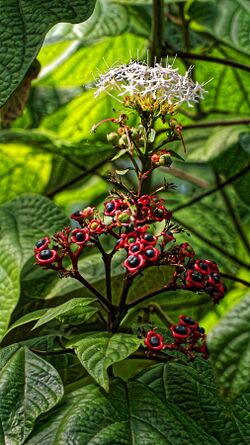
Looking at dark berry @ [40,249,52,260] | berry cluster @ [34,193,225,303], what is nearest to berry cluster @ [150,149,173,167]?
berry cluster @ [34,193,225,303]

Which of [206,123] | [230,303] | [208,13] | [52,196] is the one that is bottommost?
[230,303]

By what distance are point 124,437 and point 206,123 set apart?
2.12 feet

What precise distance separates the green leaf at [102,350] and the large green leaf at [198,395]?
0.25ft

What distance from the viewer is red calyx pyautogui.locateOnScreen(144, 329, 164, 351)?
0.90m

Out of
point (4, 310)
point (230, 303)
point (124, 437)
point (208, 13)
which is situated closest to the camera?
point (124, 437)

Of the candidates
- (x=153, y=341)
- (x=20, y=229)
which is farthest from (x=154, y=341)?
(x=20, y=229)

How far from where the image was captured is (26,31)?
34.3 inches

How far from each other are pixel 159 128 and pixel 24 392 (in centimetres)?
68

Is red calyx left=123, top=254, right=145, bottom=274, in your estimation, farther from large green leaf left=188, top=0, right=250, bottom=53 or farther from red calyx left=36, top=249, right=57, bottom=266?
large green leaf left=188, top=0, right=250, bottom=53

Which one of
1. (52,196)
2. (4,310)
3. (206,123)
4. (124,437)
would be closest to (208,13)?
(206,123)

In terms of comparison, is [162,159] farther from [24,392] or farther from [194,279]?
[24,392]

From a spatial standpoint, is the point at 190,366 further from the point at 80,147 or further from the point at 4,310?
the point at 80,147

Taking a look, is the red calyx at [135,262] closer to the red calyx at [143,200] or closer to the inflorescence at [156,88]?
the red calyx at [143,200]

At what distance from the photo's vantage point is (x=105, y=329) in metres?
0.99
